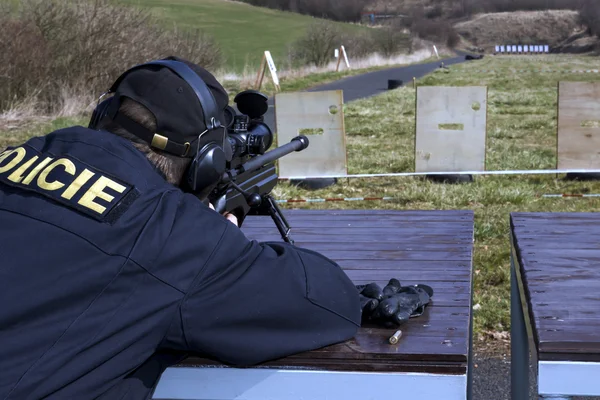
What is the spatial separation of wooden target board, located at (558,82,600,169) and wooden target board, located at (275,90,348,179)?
86.5 inches

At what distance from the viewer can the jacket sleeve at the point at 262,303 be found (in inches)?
71.4

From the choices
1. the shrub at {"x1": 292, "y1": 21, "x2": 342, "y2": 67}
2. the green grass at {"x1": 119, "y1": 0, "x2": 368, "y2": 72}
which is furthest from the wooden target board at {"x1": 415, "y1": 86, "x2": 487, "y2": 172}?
the green grass at {"x1": 119, "y1": 0, "x2": 368, "y2": 72}

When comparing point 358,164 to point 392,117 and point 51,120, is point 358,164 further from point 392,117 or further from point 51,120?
point 51,120

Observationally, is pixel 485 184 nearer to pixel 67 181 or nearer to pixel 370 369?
pixel 370 369

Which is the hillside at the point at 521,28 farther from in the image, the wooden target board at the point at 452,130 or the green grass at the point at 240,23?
the wooden target board at the point at 452,130

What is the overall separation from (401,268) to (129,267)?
1.40 meters

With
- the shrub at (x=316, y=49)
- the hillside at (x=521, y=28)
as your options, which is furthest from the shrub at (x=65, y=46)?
the hillside at (x=521, y=28)

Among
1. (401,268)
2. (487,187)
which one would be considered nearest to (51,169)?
(401,268)

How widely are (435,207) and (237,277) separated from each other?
5438mm

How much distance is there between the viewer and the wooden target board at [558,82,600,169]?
25.3 ft

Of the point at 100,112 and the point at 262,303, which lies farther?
the point at 100,112

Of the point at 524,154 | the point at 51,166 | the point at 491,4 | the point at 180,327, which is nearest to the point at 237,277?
the point at 180,327

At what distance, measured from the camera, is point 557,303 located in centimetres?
241

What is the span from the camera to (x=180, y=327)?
181 cm
